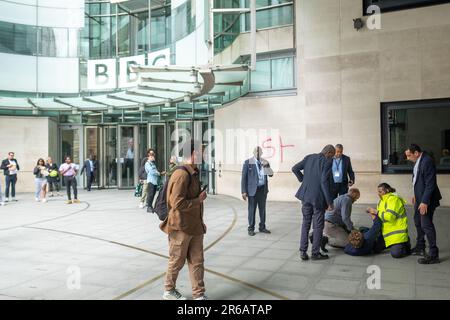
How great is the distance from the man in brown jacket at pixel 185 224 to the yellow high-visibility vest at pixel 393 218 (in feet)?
10.4

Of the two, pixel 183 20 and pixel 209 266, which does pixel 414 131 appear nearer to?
pixel 209 266

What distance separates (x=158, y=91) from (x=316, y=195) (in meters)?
11.2

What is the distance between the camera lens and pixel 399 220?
6.29 metres

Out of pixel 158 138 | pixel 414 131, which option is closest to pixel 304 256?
pixel 414 131

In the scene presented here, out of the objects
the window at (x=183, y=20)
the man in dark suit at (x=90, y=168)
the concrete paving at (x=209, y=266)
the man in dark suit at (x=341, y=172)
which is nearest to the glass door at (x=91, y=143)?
the man in dark suit at (x=90, y=168)

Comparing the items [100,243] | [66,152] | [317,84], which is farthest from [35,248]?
[66,152]

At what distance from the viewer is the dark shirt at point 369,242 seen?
643 centimetres

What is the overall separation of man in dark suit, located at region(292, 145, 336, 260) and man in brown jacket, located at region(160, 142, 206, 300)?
222 centimetres

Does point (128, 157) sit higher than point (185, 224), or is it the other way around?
point (128, 157)

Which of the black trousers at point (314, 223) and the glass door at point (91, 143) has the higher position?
the glass door at point (91, 143)

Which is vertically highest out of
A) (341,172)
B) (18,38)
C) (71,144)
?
(18,38)

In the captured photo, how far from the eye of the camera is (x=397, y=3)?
38.8 ft

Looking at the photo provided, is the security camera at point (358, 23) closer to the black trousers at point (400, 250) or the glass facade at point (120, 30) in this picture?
the black trousers at point (400, 250)
